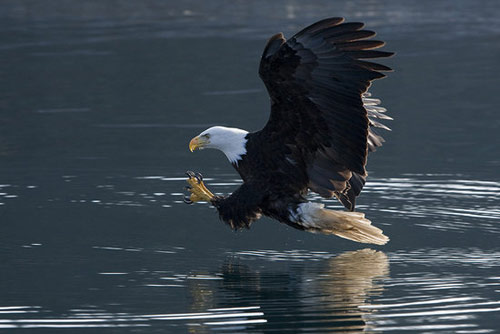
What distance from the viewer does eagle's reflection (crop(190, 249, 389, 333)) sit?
497cm

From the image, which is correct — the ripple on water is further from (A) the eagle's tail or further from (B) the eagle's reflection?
(A) the eagle's tail

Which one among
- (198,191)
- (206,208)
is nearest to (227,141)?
(198,191)

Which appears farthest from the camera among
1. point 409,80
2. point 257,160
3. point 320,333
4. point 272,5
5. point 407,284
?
point 272,5

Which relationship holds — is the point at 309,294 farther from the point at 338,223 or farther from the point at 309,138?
the point at 309,138

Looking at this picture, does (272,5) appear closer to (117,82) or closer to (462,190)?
(117,82)

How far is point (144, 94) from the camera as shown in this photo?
473 inches

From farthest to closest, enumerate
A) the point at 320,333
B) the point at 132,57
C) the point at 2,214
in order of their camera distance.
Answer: the point at 132,57 → the point at 2,214 → the point at 320,333

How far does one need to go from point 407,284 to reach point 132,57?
9050 mm

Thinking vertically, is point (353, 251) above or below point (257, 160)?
below

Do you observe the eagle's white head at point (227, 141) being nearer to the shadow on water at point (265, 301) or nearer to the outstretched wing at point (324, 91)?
the outstretched wing at point (324, 91)

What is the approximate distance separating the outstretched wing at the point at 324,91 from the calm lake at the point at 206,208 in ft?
1.89

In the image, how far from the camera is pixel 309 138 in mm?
5949

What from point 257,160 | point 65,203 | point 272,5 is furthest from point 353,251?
point 272,5

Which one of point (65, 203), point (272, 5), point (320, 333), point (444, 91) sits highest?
point (272, 5)
